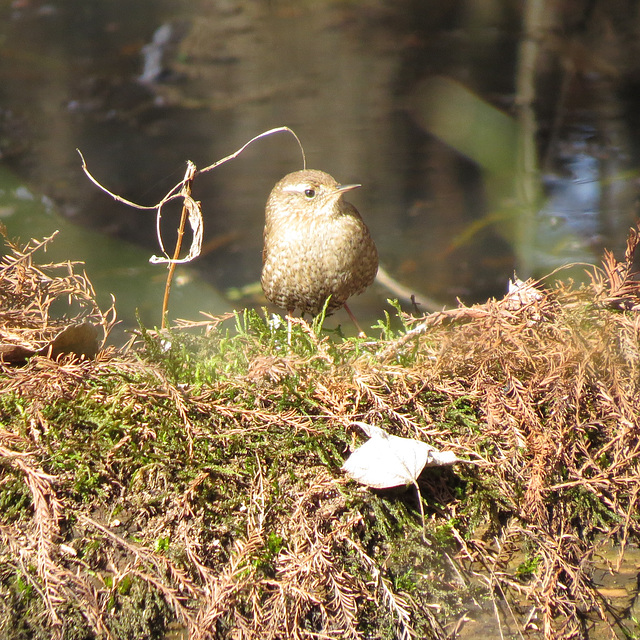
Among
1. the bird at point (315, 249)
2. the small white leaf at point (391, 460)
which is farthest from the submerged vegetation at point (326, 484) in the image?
the bird at point (315, 249)

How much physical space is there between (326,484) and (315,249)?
3.57 ft

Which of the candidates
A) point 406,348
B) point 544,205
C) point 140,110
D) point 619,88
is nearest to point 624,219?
point 544,205

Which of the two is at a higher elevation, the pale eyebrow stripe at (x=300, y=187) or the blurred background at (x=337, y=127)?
the pale eyebrow stripe at (x=300, y=187)

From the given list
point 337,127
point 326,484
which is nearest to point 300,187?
point 326,484

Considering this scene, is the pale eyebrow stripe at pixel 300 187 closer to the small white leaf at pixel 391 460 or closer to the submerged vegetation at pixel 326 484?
the submerged vegetation at pixel 326 484

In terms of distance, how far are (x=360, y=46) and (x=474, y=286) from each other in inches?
91.4

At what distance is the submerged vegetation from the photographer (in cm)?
113

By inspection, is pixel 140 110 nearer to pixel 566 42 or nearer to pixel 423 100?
pixel 423 100

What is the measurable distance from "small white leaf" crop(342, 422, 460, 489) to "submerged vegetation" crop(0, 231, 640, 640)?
1.9 inches

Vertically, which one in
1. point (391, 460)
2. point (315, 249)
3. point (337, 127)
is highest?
point (391, 460)

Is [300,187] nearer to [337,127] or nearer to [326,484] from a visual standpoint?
[326,484]

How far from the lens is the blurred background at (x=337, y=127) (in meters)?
4.52

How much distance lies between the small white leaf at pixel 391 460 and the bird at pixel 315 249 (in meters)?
0.92

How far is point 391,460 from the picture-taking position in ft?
3.90
